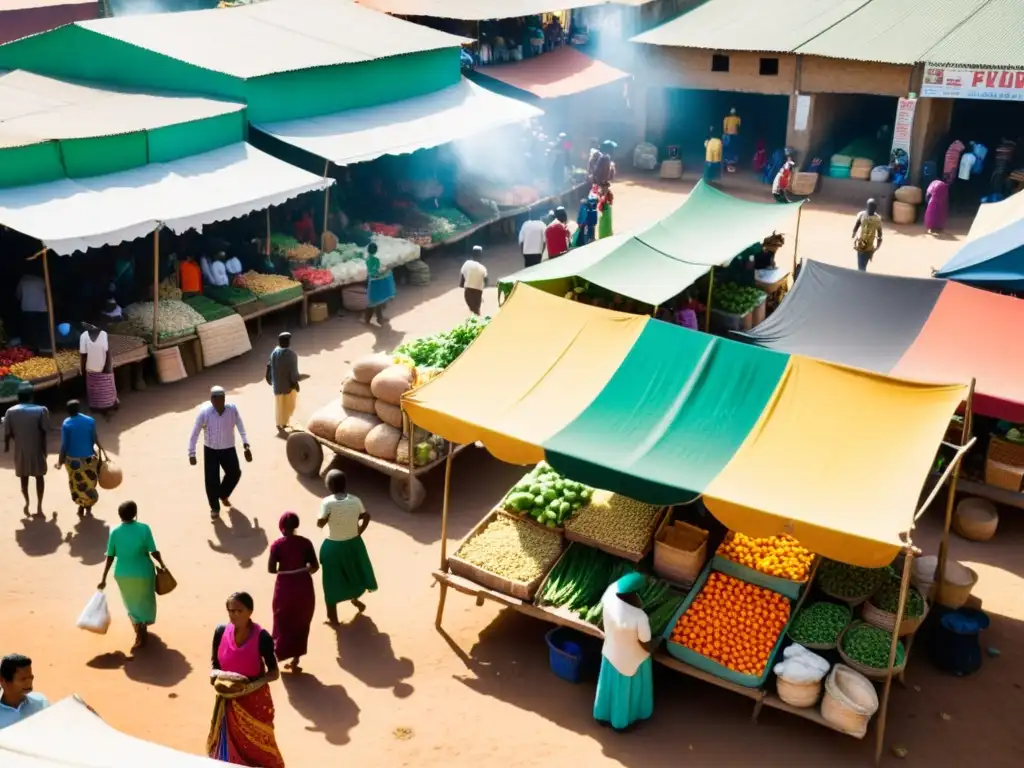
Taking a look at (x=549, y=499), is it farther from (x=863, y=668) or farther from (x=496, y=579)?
(x=863, y=668)

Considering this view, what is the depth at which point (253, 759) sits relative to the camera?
22.8ft

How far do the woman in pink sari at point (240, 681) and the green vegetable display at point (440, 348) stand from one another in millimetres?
5545

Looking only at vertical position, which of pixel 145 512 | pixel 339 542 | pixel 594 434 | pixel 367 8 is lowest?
pixel 145 512

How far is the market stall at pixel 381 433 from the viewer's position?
442 inches

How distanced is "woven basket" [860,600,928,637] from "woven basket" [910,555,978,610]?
0.59 m

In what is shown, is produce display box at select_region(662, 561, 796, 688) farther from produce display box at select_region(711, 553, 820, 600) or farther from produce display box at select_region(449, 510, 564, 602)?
produce display box at select_region(449, 510, 564, 602)

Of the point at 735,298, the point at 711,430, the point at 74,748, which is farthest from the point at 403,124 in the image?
the point at 74,748

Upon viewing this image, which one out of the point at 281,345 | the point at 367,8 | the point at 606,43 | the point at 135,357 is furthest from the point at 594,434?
the point at 606,43

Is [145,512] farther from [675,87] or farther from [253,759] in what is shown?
[675,87]

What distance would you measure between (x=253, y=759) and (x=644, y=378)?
4.35 m

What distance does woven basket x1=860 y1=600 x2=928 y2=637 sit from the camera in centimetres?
860

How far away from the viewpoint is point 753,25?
25281 millimetres

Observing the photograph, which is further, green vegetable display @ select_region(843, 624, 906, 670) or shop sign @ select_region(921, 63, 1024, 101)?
shop sign @ select_region(921, 63, 1024, 101)

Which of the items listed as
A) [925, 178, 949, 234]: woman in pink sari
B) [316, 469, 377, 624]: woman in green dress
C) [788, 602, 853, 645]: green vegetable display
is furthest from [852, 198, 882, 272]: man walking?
[316, 469, 377, 624]: woman in green dress
